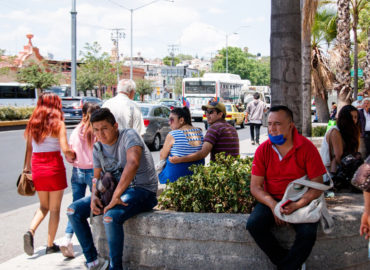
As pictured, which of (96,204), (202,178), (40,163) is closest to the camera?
(96,204)

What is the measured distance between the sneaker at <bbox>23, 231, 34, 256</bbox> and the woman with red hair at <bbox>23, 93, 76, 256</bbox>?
174 millimetres

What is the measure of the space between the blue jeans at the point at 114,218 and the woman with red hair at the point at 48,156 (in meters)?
0.78

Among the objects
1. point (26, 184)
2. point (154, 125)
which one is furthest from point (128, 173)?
point (154, 125)

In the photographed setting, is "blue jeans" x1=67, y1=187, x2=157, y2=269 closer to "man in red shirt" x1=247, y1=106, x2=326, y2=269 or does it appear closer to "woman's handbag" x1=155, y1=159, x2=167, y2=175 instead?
"man in red shirt" x1=247, y1=106, x2=326, y2=269

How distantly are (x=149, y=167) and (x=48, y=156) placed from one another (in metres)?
1.36

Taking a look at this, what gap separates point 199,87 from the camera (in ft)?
117

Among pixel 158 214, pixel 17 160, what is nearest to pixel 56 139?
pixel 158 214

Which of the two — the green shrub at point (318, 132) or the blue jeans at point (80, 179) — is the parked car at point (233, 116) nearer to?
the green shrub at point (318, 132)

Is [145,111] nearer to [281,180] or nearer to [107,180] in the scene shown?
[107,180]

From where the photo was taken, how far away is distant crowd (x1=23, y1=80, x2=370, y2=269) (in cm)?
380

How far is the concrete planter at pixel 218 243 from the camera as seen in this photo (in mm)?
3979

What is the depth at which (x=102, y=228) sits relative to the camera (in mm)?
4496

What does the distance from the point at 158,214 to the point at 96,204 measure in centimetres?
58

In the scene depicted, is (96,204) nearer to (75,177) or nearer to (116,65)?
(75,177)
